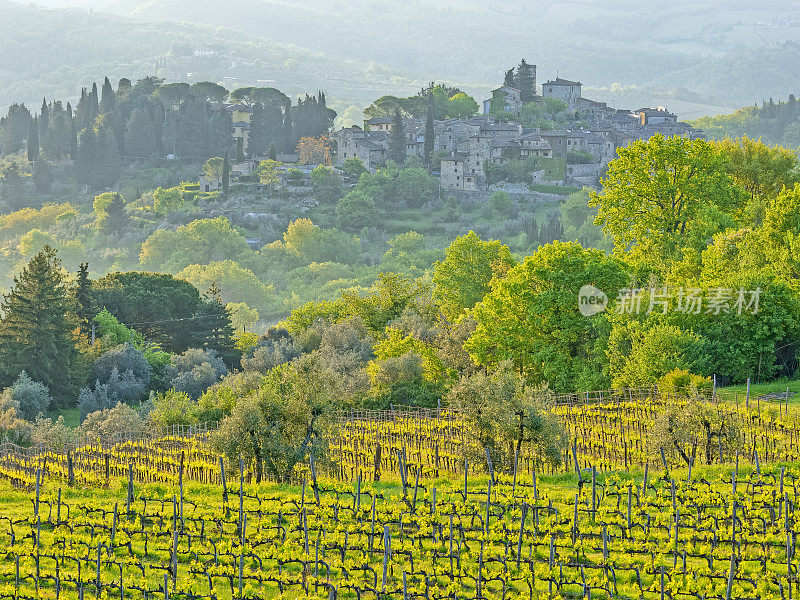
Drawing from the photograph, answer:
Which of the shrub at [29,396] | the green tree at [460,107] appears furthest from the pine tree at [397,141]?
the shrub at [29,396]

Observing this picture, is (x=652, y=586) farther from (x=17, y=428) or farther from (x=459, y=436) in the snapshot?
(x=17, y=428)

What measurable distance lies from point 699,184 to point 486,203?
73.1 meters

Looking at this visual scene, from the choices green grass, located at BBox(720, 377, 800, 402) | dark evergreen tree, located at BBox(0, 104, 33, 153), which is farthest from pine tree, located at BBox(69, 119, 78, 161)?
green grass, located at BBox(720, 377, 800, 402)

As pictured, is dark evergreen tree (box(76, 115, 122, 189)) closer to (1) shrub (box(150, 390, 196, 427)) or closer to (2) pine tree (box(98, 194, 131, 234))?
(2) pine tree (box(98, 194, 131, 234))

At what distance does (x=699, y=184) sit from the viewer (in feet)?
145

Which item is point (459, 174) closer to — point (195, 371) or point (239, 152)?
point (239, 152)

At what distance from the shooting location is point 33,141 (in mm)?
133375

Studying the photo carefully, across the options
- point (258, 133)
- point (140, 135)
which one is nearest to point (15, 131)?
point (140, 135)

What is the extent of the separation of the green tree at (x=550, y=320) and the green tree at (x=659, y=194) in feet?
20.6

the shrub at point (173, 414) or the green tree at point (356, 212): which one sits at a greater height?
the green tree at point (356, 212)

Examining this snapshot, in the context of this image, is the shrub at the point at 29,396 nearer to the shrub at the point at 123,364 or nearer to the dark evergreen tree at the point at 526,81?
the shrub at the point at 123,364

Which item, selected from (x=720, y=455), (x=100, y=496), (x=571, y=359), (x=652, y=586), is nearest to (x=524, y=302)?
(x=571, y=359)

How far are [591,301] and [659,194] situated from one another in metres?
9.46

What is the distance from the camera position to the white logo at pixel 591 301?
3703cm
